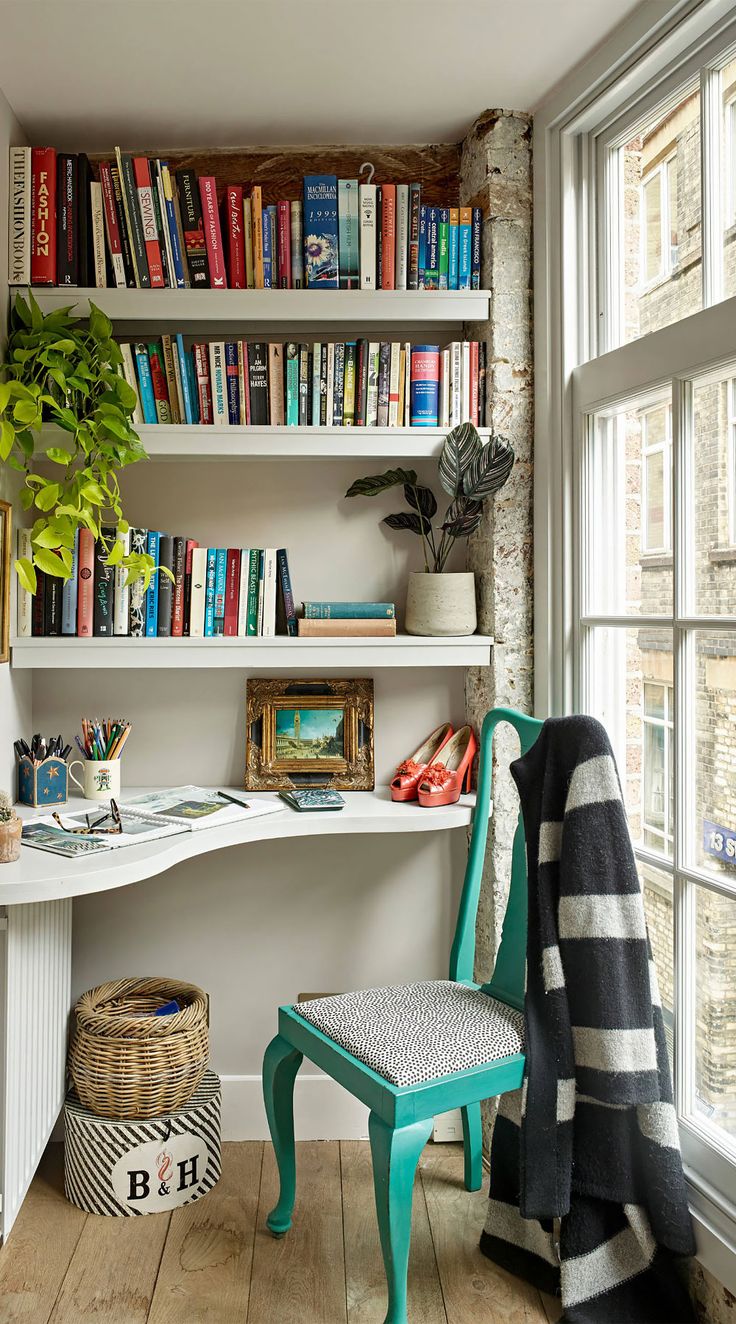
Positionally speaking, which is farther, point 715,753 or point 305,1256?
point 305,1256

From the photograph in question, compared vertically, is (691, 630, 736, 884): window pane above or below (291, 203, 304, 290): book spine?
below

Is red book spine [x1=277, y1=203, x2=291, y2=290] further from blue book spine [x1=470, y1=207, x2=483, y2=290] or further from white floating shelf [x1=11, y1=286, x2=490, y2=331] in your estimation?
blue book spine [x1=470, y1=207, x2=483, y2=290]

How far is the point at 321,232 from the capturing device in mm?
2283

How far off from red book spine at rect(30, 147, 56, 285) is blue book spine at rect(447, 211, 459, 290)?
93cm

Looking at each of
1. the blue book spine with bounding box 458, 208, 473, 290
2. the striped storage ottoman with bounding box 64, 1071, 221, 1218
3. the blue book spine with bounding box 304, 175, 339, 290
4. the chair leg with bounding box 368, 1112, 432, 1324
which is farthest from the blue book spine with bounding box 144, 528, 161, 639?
the chair leg with bounding box 368, 1112, 432, 1324

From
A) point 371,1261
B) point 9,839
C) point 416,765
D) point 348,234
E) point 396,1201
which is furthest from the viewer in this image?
point 416,765

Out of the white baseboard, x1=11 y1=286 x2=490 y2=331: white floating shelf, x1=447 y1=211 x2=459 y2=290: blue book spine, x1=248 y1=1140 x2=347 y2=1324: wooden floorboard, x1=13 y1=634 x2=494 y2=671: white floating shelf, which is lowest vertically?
x1=248 y1=1140 x2=347 y2=1324: wooden floorboard

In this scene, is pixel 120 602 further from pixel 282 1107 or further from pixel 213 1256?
A: pixel 213 1256

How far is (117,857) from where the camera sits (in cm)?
188

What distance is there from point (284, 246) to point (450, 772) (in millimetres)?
1323

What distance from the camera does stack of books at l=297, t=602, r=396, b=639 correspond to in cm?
229

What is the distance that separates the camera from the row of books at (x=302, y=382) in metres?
2.28

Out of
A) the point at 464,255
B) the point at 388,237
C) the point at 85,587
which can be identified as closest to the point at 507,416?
the point at 464,255

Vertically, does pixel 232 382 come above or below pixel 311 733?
above
